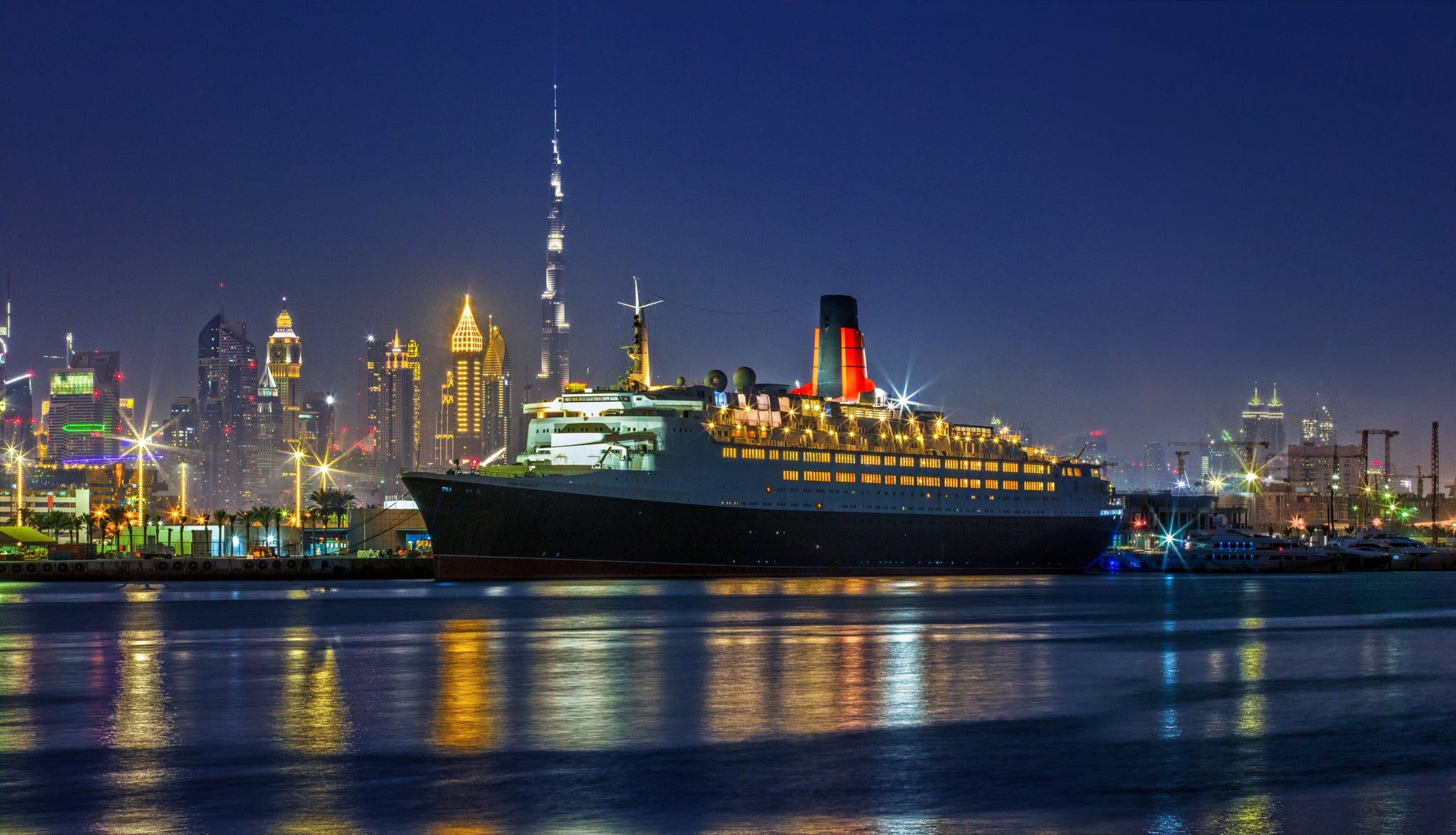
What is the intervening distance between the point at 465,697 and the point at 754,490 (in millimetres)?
53567

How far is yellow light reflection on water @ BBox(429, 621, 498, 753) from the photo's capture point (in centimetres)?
2670

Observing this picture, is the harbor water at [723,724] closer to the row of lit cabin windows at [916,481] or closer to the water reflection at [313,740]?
the water reflection at [313,740]

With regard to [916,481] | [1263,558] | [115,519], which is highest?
[916,481]

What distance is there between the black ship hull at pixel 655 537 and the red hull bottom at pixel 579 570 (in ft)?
0.18

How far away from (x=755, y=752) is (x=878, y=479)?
6869 cm

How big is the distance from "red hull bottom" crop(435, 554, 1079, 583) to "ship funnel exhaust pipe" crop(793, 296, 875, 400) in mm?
20556

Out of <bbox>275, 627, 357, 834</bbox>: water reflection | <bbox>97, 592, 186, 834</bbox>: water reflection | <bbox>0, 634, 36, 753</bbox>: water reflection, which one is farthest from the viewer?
<bbox>0, 634, 36, 753</bbox>: water reflection

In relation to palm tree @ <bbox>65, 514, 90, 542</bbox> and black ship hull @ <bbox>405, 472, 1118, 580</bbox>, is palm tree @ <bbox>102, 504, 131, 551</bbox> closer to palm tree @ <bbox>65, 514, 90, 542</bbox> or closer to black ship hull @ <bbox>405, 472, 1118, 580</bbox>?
palm tree @ <bbox>65, 514, 90, 542</bbox>

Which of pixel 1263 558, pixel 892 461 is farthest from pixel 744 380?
pixel 1263 558

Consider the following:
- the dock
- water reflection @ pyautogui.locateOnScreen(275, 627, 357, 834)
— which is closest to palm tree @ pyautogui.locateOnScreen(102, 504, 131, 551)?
the dock

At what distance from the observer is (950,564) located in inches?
3878

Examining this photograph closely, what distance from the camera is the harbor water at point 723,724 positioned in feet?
67.9

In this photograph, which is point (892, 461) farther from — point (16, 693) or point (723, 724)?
point (723, 724)

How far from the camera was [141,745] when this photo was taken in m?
26.4
